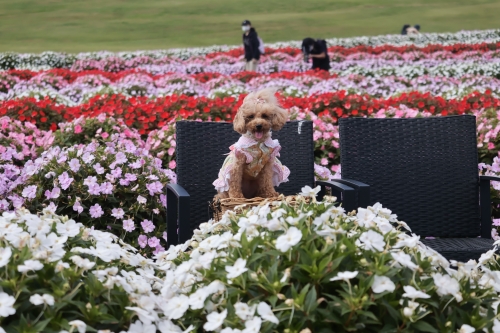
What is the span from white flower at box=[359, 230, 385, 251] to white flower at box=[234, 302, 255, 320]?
0.31 m

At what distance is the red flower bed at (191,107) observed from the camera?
19.3 feet

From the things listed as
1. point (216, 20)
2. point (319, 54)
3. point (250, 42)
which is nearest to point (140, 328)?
point (319, 54)

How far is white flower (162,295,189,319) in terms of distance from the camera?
156cm

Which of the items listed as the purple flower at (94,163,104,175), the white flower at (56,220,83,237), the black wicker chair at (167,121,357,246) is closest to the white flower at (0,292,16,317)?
the white flower at (56,220,83,237)

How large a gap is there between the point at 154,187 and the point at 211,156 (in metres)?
0.55

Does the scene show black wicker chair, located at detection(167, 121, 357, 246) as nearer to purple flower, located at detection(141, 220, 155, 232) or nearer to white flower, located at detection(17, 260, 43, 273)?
purple flower, located at detection(141, 220, 155, 232)

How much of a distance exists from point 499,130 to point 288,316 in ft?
11.9

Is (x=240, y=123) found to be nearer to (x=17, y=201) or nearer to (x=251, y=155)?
(x=251, y=155)

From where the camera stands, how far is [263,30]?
26.4m

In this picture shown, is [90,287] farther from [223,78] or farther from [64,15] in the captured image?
[64,15]

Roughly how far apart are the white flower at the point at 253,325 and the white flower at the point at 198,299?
13cm

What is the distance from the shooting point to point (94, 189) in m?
3.58

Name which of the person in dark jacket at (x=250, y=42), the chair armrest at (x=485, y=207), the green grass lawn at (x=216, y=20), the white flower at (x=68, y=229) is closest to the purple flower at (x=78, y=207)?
the white flower at (x=68, y=229)

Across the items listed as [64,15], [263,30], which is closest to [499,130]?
[64,15]
